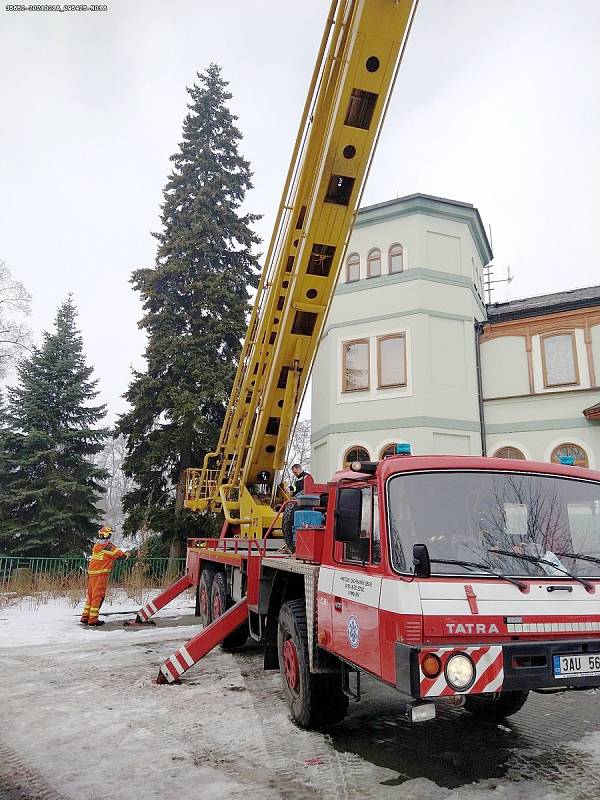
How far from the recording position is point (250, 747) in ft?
14.7

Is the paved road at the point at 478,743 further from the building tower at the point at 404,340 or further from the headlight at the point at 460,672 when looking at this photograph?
the building tower at the point at 404,340

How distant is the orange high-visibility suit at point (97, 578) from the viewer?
10625mm

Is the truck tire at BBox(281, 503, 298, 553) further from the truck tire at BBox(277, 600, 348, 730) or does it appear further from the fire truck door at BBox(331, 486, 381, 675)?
the fire truck door at BBox(331, 486, 381, 675)

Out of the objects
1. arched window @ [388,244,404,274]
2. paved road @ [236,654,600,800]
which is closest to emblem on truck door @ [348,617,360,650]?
paved road @ [236,654,600,800]

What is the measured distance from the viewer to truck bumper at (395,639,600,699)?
320 cm

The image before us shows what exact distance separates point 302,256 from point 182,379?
1062 centimetres

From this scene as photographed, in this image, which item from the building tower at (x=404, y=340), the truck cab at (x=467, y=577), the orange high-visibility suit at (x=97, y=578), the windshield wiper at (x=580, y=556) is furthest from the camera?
the building tower at (x=404, y=340)

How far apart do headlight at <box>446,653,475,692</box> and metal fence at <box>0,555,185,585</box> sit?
12.8 m

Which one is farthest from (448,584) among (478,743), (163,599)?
(163,599)

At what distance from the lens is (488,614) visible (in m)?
3.39

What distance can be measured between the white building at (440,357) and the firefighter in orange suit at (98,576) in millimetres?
8530

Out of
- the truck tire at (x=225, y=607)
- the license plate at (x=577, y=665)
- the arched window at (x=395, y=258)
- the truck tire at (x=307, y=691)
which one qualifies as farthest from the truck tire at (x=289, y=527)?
the arched window at (x=395, y=258)

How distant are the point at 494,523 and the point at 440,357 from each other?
47.6ft

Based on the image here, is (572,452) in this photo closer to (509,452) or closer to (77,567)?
(509,452)
